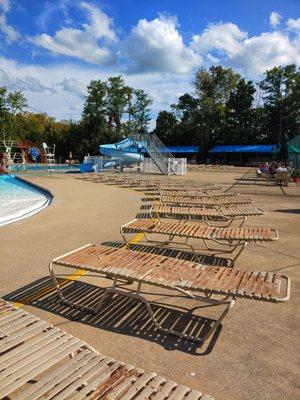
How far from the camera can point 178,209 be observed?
851cm

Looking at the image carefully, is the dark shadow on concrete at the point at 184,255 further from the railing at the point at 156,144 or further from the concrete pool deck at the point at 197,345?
the railing at the point at 156,144

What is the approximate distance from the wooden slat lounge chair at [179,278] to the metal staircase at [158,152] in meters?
25.6

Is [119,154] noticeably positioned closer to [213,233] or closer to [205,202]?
[205,202]

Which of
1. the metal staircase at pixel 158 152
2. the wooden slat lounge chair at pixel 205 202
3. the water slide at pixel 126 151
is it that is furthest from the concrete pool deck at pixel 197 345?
the water slide at pixel 126 151

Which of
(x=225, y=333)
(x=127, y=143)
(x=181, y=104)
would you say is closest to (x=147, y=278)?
(x=225, y=333)

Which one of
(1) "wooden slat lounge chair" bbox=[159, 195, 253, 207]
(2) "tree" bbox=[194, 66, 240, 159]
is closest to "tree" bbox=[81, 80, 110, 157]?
(2) "tree" bbox=[194, 66, 240, 159]

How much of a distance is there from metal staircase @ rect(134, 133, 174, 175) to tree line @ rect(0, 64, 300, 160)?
3103 cm

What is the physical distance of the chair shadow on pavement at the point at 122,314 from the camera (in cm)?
378

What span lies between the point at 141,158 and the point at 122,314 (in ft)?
105

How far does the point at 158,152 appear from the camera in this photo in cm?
3167

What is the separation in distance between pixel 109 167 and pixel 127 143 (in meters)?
2.99

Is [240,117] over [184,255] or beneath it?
over

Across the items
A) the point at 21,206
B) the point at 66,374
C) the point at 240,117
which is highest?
the point at 240,117

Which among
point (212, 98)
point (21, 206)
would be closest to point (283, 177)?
point (21, 206)
